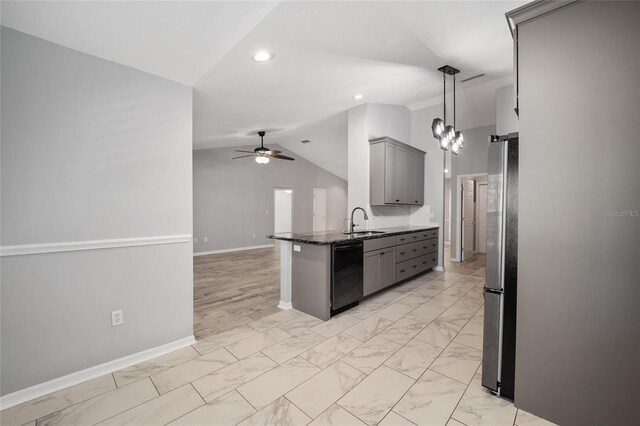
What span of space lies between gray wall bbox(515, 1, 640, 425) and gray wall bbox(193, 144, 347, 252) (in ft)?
23.7

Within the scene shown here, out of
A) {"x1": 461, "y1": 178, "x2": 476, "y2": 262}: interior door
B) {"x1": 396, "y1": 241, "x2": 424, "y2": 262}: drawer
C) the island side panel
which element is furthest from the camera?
{"x1": 461, "y1": 178, "x2": 476, "y2": 262}: interior door

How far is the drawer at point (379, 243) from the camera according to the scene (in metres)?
3.54

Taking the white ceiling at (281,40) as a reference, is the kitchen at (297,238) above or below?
below

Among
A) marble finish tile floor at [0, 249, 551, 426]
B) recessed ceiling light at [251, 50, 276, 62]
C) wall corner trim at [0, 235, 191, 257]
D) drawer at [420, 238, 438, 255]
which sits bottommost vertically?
marble finish tile floor at [0, 249, 551, 426]

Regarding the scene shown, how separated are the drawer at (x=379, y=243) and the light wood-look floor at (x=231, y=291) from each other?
142 centimetres

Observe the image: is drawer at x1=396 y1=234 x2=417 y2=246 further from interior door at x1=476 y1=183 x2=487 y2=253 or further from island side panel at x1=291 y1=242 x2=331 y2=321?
interior door at x1=476 y1=183 x2=487 y2=253

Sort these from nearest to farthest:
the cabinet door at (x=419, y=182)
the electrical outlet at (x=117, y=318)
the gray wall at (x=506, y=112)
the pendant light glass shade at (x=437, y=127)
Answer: the electrical outlet at (x=117, y=318) < the pendant light glass shade at (x=437, y=127) < the gray wall at (x=506, y=112) < the cabinet door at (x=419, y=182)

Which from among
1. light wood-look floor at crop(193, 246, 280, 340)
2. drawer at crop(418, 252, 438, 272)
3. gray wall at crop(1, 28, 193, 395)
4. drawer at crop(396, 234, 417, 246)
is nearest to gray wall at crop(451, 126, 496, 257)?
drawer at crop(418, 252, 438, 272)

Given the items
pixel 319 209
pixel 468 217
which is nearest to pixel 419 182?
pixel 468 217

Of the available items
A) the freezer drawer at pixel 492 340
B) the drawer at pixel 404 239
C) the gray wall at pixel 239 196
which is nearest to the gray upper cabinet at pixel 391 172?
the drawer at pixel 404 239

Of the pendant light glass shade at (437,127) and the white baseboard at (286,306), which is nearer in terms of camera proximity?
the pendant light glass shade at (437,127)

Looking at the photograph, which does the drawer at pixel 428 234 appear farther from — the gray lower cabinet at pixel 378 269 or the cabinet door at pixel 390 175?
the gray lower cabinet at pixel 378 269

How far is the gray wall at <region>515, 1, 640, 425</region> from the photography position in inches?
52.6

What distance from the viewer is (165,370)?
216 cm
